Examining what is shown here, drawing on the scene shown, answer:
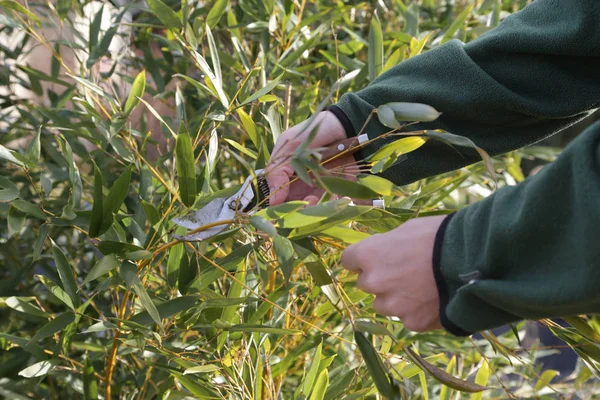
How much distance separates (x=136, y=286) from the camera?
81 centimetres

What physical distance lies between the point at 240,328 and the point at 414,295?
0.26 meters

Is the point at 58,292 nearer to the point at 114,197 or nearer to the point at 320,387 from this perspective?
the point at 114,197

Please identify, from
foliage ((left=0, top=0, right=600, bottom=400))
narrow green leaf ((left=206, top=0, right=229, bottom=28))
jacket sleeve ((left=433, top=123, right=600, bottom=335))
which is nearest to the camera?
jacket sleeve ((left=433, top=123, right=600, bottom=335))

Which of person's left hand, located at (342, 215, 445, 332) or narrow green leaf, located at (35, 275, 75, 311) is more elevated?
person's left hand, located at (342, 215, 445, 332)

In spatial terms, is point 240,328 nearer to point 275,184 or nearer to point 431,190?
point 275,184

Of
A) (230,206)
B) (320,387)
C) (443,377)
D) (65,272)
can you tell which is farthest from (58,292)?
(443,377)

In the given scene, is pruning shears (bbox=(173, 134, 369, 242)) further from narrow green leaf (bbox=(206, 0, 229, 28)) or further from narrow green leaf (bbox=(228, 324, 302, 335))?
narrow green leaf (bbox=(206, 0, 229, 28))

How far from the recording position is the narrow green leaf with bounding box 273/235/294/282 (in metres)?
0.68

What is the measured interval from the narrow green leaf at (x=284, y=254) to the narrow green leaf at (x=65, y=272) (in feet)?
1.00

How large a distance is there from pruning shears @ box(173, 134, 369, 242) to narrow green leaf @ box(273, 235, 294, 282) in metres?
0.09

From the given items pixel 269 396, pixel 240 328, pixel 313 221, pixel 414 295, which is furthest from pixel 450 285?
pixel 269 396

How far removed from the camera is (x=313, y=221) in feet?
2.37

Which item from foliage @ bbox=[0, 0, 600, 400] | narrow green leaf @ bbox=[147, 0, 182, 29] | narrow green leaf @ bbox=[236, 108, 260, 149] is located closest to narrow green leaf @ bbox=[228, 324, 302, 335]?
foliage @ bbox=[0, 0, 600, 400]

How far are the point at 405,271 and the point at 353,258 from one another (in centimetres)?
5
